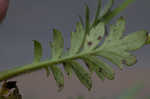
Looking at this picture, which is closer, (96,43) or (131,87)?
(96,43)

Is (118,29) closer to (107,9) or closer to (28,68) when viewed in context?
(107,9)

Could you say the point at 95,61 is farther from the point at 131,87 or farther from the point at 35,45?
the point at 131,87

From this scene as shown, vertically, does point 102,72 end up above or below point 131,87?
above

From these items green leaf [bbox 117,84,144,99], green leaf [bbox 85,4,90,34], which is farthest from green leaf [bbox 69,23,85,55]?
green leaf [bbox 117,84,144,99]

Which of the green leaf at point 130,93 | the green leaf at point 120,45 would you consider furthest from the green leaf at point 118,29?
the green leaf at point 130,93

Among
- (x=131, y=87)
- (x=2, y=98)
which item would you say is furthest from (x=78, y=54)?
(x=131, y=87)

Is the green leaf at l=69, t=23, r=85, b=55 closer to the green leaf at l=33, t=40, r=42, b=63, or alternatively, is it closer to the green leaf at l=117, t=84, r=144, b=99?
the green leaf at l=33, t=40, r=42, b=63

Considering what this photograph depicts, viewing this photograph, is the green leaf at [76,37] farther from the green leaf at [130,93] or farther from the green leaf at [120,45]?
the green leaf at [130,93]
